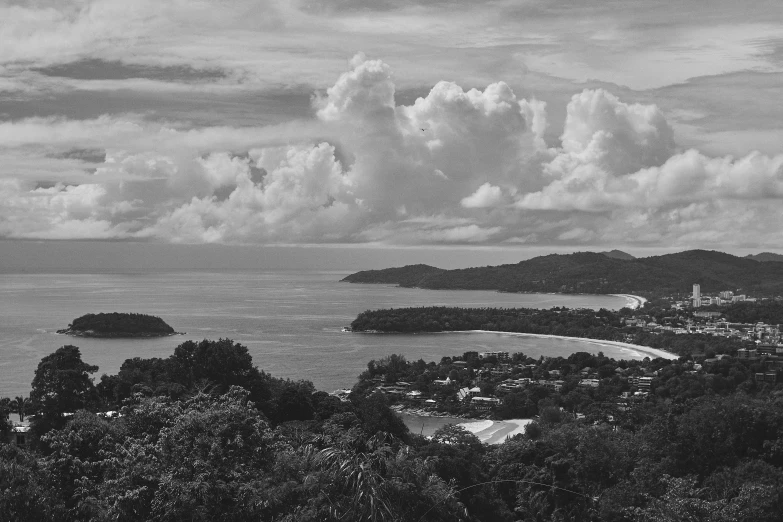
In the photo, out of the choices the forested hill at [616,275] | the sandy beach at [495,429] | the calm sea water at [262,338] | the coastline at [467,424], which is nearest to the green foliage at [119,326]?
the calm sea water at [262,338]

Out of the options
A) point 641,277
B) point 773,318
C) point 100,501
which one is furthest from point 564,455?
point 641,277

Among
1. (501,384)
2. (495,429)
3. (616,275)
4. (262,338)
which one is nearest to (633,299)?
(616,275)

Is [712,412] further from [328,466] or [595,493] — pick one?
[328,466]

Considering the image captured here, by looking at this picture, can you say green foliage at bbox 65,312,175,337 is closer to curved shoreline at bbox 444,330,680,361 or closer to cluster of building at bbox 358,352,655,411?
curved shoreline at bbox 444,330,680,361

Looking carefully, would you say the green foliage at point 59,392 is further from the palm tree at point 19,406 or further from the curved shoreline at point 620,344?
the curved shoreline at point 620,344

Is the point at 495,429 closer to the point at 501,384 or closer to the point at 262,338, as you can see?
the point at 501,384

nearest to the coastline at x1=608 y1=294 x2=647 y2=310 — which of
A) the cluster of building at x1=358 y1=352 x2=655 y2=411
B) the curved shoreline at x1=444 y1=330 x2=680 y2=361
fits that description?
the curved shoreline at x1=444 y1=330 x2=680 y2=361
